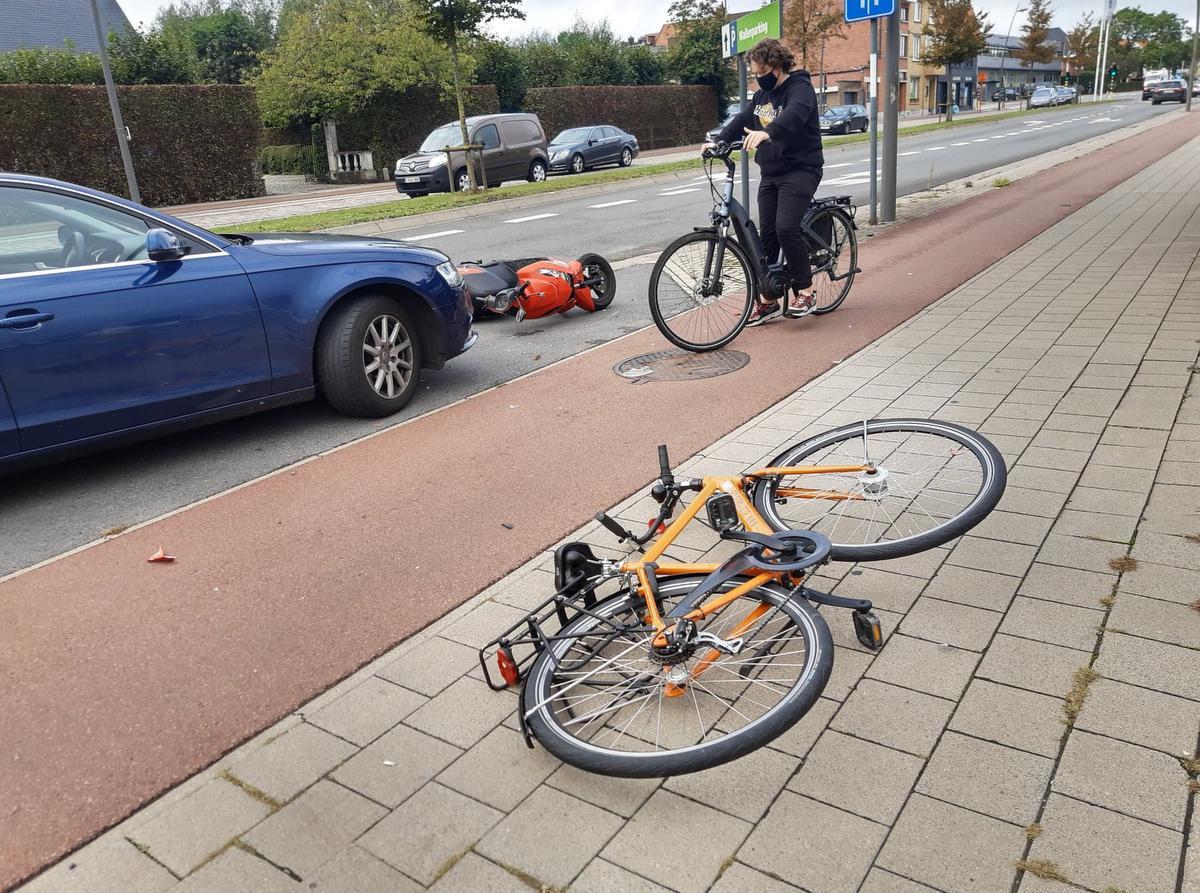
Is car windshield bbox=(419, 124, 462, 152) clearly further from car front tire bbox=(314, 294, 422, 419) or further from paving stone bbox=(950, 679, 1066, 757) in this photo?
paving stone bbox=(950, 679, 1066, 757)

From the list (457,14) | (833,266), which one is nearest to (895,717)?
(833,266)

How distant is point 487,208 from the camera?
64.9 feet

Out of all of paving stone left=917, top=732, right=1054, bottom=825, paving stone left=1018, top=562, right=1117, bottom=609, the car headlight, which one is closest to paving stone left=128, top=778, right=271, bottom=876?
paving stone left=917, top=732, right=1054, bottom=825

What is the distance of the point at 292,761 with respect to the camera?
284cm

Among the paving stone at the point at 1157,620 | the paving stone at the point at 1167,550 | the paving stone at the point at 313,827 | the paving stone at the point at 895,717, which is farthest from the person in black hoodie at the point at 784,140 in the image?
the paving stone at the point at 313,827

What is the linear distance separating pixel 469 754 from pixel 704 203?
53.7 ft

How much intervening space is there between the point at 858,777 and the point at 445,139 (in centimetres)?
2408

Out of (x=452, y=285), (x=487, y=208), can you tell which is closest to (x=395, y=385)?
(x=452, y=285)

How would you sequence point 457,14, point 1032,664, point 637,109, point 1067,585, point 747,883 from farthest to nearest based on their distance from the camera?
point 637,109 < point 457,14 < point 1067,585 < point 1032,664 < point 747,883

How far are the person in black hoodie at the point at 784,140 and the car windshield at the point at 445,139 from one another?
18.2 meters

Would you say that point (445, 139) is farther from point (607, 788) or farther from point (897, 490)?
point (607, 788)

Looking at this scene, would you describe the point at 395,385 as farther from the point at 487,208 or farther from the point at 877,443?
the point at 487,208

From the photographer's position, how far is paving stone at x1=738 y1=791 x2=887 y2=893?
2219 mm

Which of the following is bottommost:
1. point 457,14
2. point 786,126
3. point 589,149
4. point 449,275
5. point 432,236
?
point 432,236
